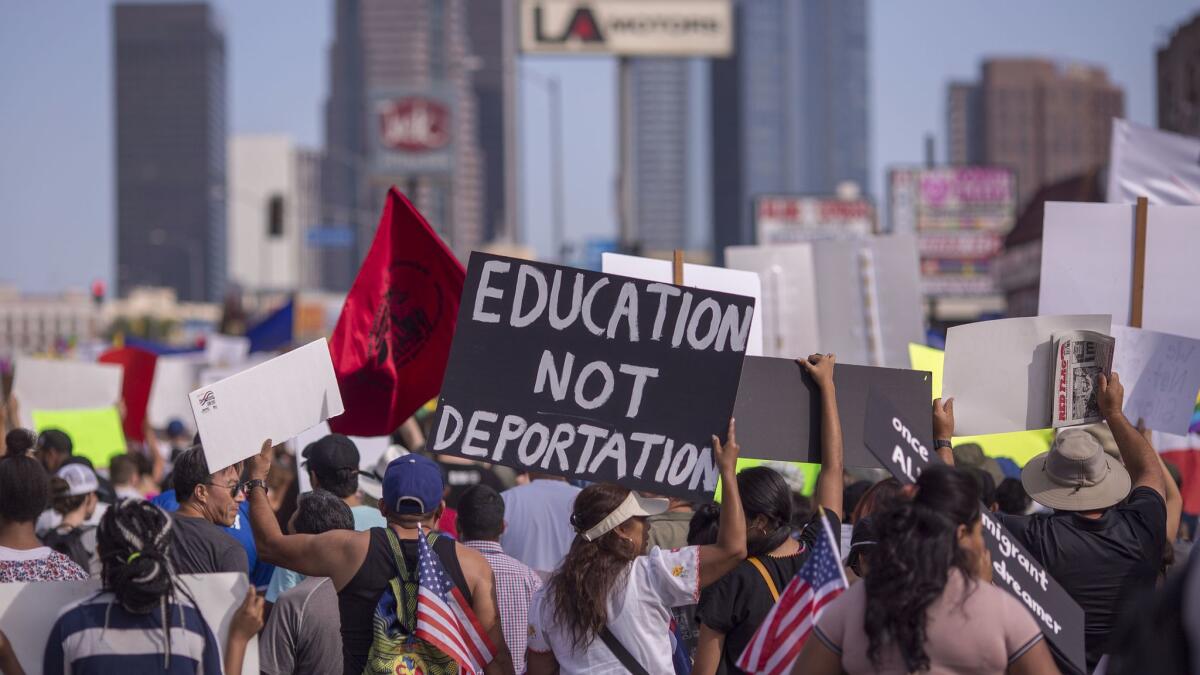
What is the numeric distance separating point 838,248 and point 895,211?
48580 mm

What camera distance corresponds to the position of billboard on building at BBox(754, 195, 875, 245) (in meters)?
57.0

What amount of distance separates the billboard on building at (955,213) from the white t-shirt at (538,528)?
50240 mm

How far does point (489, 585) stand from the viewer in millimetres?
4648

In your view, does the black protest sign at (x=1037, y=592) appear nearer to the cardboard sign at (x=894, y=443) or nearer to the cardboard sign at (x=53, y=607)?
the cardboard sign at (x=894, y=443)

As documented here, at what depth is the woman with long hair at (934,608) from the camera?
3.40 m

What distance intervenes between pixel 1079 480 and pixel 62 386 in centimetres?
863

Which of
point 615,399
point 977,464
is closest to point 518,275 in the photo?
point 615,399

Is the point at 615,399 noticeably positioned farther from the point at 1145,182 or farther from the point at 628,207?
the point at 628,207

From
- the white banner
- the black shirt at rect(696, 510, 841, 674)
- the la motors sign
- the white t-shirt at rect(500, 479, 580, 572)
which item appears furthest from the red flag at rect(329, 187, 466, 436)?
the la motors sign

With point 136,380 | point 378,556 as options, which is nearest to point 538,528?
point 378,556

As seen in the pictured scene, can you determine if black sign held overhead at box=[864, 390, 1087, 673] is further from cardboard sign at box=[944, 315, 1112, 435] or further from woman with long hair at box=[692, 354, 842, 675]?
cardboard sign at box=[944, 315, 1112, 435]

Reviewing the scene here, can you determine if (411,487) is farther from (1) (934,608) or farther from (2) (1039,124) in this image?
(2) (1039,124)

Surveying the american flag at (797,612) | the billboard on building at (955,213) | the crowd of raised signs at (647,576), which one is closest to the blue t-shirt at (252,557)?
the crowd of raised signs at (647,576)

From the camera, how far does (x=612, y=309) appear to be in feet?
15.5
